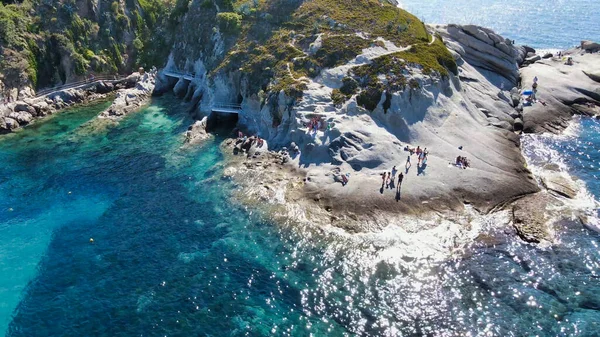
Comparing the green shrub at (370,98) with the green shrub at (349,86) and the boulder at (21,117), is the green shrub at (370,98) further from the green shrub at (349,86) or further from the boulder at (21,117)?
the boulder at (21,117)

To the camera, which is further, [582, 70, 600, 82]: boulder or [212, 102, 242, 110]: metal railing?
[582, 70, 600, 82]: boulder

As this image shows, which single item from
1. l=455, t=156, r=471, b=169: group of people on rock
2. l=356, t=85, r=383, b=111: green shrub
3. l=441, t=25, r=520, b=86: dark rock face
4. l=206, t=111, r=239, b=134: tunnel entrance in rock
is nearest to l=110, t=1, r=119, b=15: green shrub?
l=206, t=111, r=239, b=134: tunnel entrance in rock

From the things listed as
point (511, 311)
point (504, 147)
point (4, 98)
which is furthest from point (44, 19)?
point (511, 311)

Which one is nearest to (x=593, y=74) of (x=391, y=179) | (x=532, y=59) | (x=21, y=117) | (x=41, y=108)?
(x=532, y=59)

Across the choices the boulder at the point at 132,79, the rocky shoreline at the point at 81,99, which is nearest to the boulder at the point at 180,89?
the rocky shoreline at the point at 81,99

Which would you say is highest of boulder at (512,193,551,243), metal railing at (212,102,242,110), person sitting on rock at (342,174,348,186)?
metal railing at (212,102,242,110)

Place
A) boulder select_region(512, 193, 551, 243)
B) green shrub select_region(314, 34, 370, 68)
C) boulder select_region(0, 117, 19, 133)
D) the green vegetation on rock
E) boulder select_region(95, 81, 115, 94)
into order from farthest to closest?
boulder select_region(95, 81, 115, 94), the green vegetation on rock, boulder select_region(0, 117, 19, 133), green shrub select_region(314, 34, 370, 68), boulder select_region(512, 193, 551, 243)

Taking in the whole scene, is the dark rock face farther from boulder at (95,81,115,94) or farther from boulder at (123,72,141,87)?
boulder at (95,81,115,94)
